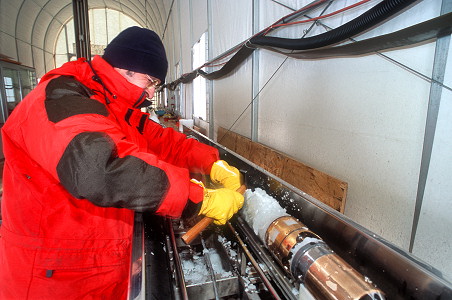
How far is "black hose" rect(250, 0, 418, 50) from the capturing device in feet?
3.62

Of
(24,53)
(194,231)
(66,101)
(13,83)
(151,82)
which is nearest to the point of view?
(66,101)

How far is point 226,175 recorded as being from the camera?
1420 millimetres

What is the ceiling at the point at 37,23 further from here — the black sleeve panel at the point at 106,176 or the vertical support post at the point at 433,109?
the black sleeve panel at the point at 106,176

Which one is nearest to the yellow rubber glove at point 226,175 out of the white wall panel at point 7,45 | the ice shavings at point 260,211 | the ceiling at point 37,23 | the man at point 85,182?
the ice shavings at point 260,211

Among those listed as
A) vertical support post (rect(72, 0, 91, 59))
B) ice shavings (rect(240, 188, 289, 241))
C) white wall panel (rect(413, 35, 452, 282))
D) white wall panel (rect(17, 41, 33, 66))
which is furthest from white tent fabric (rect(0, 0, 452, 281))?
white wall panel (rect(17, 41, 33, 66))

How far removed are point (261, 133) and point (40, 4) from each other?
608 inches

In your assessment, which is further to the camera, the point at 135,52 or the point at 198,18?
the point at 198,18

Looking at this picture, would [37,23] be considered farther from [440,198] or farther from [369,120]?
[440,198]

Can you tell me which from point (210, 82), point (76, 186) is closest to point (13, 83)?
point (210, 82)

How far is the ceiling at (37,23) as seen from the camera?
10.3 meters

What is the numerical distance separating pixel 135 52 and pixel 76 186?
65 centimetres

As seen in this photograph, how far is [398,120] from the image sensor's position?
4.47 ft

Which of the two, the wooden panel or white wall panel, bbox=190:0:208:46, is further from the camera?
white wall panel, bbox=190:0:208:46

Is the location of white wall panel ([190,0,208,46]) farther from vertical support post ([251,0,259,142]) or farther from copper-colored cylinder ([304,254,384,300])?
copper-colored cylinder ([304,254,384,300])
